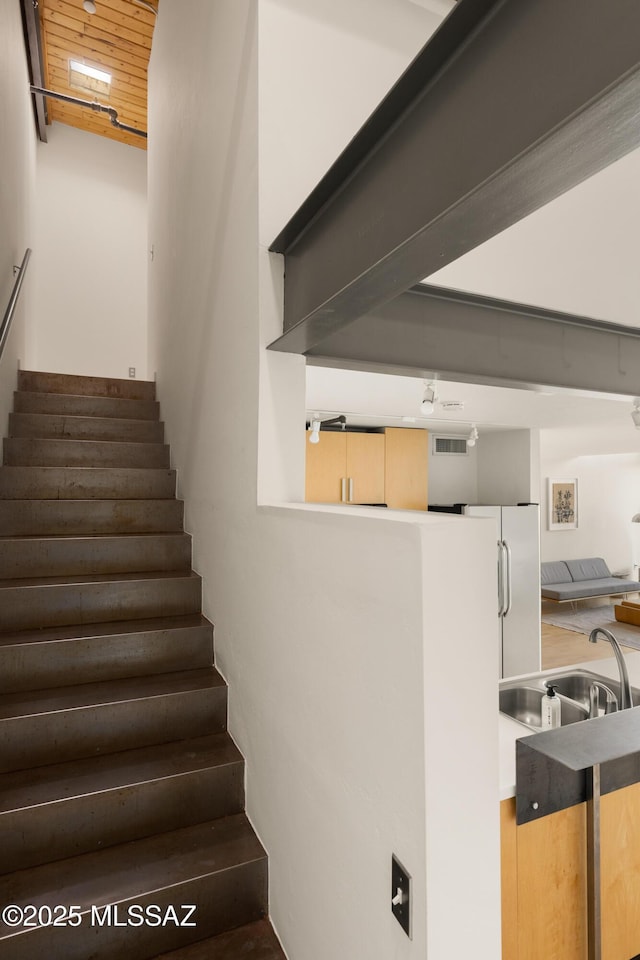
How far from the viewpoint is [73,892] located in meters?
1.49

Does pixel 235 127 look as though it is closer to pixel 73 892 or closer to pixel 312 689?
pixel 312 689

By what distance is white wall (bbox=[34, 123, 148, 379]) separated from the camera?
17.7 feet

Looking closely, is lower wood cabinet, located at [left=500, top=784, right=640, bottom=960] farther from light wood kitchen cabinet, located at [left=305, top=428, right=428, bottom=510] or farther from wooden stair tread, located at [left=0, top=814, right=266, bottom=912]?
light wood kitchen cabinet, located at [left=305, top=428, right=428, bottom=510]

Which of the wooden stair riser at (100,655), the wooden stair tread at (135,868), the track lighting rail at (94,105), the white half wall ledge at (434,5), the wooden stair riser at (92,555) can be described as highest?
the track lighting rail at (94,105)

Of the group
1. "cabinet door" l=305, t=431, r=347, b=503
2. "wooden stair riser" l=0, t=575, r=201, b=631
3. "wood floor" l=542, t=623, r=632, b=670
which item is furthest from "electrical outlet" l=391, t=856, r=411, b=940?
"wood floor" l=542, t=623, r=632, b=670

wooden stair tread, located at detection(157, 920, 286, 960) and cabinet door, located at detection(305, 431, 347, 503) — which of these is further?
cabinet door, located at detection(305, 431, 347, 503)

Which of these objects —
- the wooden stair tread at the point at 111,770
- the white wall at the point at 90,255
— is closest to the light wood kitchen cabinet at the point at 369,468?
the white wall at the point at 90,255

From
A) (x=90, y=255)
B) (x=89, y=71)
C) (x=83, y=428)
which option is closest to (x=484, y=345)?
(x=83, y=428)

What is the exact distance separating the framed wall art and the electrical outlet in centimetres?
813

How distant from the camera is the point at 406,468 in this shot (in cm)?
547

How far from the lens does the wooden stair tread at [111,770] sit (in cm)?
166

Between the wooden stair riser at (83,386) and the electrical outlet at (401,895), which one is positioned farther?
the wooden stair riser at (83,386)

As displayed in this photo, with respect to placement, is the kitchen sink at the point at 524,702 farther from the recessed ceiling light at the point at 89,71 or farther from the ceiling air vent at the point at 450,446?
the recessed ceiling light at the point at 89,71

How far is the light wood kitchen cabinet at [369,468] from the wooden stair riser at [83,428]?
174 cm
